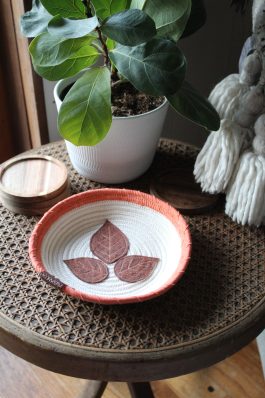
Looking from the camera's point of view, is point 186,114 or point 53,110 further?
point 53,110

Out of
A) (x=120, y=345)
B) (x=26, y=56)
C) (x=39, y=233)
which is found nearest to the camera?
(x=120, y=345)

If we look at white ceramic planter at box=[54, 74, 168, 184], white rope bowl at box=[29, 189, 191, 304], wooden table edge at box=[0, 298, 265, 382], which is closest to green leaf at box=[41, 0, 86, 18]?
white ceramic planter at box=[54, 74, 168, 184]

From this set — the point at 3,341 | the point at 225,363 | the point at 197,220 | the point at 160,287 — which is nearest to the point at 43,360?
the point at 3,341

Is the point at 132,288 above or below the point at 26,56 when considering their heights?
below

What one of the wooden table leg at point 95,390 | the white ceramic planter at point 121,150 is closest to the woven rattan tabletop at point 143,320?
the white ceramic planter at point 121,150

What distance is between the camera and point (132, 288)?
0.62 meters

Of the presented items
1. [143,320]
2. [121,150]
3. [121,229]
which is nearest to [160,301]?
[143,320]

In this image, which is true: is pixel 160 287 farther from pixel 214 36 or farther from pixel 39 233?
pixel 214 36

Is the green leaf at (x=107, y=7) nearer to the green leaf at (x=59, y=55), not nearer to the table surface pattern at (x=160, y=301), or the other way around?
the green leaf at (x=59, y=55)

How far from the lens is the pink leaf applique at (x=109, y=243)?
0.66m

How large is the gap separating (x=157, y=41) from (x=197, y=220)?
270 mm

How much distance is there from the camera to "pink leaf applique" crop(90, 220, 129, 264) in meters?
0.66

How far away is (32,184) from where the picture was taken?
0.73 metres

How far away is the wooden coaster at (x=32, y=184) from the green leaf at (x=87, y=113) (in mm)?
100
